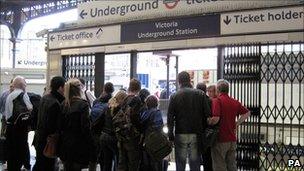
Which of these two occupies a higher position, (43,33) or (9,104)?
(43,33)

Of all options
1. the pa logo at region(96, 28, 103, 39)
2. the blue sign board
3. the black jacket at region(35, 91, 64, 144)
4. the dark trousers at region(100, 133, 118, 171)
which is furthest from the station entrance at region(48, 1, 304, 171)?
the black jacket at region(35, 91, 64, 144)

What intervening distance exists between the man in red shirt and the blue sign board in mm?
901

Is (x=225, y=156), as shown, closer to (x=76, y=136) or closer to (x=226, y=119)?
(x=226, y=119)

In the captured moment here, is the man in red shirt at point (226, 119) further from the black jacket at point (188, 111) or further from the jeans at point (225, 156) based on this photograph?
the black jacket at point (188, 111)

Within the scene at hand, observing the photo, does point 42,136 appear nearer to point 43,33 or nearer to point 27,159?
point 27,159

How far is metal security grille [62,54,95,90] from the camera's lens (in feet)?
29.3

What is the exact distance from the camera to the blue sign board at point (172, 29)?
7.02 m

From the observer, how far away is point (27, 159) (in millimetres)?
8406

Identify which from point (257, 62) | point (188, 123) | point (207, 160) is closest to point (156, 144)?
point (188, 123)

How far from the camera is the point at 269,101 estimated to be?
678cm

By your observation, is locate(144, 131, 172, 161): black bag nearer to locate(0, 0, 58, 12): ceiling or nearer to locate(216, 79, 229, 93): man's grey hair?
locate(216, 79, 229, 93): man's grey hair

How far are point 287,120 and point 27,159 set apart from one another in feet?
14.7

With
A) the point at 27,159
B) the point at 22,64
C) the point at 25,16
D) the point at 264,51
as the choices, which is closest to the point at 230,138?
the point at 264,51

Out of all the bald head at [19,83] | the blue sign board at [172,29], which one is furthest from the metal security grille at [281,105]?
the bald head at [19,83]
